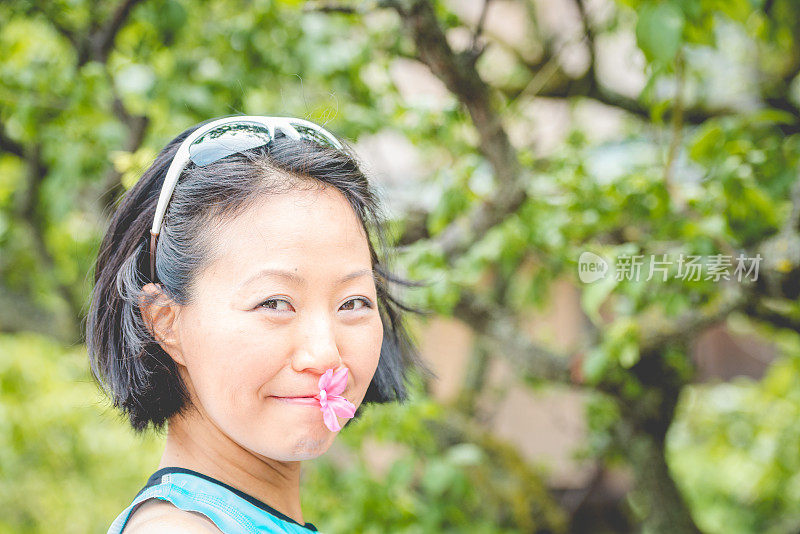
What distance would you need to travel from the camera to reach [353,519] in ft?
8.86

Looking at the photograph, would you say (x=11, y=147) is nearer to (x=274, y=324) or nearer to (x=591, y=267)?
(x=591, y=267)

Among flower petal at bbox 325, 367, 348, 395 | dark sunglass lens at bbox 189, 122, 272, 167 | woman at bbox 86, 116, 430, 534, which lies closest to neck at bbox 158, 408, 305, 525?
woman at bbox 86, 116, 430, 534

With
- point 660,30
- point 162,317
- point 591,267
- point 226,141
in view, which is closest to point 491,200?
point 591,267

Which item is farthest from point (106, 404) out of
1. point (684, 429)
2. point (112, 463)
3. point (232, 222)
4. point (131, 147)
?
point (684, 429)

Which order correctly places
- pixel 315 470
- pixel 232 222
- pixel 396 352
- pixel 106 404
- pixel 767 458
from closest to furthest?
pixel 232 222
pixel 106 404
pixel 396 352
pixel 315 470
pixel 767 458

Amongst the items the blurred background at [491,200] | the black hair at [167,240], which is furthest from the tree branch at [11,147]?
the black hair at [167,240]

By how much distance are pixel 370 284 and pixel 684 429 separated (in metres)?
4.54

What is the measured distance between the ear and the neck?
112 mm

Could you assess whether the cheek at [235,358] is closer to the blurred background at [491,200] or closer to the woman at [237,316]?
the woman at [237,316]

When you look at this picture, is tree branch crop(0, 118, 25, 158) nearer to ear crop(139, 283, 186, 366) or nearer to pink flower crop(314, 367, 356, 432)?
ear crop(139, 283, 186, 366)

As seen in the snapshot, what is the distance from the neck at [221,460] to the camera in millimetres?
1161

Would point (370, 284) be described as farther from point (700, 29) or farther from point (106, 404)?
point (700, 29)

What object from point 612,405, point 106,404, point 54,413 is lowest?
point 54,413

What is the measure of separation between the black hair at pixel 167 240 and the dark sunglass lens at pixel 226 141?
0.01m
